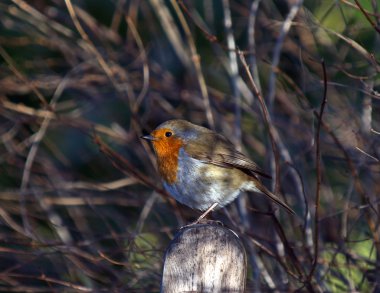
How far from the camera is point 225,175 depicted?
3.98 m

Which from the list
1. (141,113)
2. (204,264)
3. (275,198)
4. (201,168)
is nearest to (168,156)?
(201,168)

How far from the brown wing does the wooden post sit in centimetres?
125

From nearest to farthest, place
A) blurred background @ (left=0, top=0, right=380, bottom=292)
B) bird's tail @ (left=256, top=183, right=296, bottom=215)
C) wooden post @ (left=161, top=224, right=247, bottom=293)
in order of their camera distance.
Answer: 1. wooden post @ (left=161, top=224, right=247, bottom=293)
2. bird's tail @ (left=256, top=183, right=296, bottom=215)
3. blurred background @ (left=0, top=0, right=380, bottom=292)

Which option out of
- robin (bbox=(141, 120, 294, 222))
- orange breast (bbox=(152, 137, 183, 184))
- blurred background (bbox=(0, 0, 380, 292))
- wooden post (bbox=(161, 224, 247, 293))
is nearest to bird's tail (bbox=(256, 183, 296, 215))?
robin (bbox=(141, 120, 294, 222))

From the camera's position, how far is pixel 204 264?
2.58 metres

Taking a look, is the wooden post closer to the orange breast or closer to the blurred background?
the orange breast

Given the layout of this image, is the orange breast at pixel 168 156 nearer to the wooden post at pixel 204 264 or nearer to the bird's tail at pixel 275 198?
the bird's tail at pixel 275 198

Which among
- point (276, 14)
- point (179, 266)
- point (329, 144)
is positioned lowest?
point (179, 266)

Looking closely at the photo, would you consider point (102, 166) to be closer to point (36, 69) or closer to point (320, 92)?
point (36, 69)

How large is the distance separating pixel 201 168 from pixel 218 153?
13 centimetres

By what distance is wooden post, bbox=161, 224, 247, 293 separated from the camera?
2.57m

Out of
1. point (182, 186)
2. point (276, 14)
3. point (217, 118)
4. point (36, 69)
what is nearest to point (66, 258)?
point (182, 186)

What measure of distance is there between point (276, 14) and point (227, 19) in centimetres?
116

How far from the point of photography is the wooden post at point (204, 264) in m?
2.57
